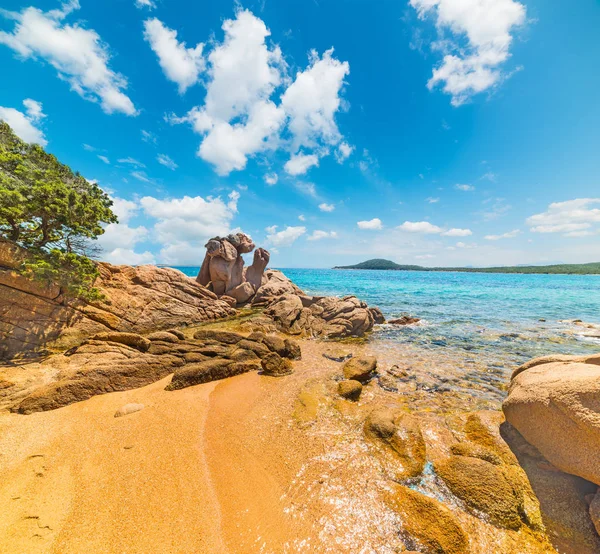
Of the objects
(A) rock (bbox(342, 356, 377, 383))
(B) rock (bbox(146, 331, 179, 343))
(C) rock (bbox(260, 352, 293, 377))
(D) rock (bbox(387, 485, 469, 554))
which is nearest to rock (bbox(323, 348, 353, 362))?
(A) rock (bbox(342, 356, 377, 383))

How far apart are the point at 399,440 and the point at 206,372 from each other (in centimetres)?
773

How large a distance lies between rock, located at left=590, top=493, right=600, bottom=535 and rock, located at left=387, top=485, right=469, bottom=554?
2373 millimetres

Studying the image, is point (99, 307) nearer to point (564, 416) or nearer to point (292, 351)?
point (292, 351)

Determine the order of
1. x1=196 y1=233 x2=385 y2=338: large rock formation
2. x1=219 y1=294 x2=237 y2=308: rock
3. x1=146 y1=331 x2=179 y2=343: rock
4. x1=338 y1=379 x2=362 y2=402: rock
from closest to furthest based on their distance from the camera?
1. x1=338 y1=379 x2=362 y2=402: rock
2. x1=146 y1=331 x2=179 y2=343: rock
3. x1=196 y1=233 x2=385 y2=338: large rock formation
4. x1=219 y1=294 x2=237 y2=308: rock

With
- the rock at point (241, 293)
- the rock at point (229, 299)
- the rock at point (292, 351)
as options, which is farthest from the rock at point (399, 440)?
the rock at point (241, 293)

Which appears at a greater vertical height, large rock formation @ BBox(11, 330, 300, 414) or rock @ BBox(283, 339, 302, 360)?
large rock formation @ BBox(11, 330, 300, 414)

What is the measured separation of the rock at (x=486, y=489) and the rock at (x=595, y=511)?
100 centimetres

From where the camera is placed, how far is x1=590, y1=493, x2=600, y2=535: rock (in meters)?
4.35

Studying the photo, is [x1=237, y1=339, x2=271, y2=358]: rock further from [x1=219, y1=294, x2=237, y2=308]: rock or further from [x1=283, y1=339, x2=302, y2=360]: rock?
[x1=219, y1=294, x2=237, y2=308]: rock

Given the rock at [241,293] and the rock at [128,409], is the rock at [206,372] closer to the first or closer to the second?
the rock at [128,409]

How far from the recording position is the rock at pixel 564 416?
5.01 metres

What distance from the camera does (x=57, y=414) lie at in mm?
7586

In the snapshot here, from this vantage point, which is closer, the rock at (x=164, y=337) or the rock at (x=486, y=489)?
the rock at (x=486, y=489)

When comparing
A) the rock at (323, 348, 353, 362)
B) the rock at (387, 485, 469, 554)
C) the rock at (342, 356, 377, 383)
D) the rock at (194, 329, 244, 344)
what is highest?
the rock at (194, 329, 244, 344)
